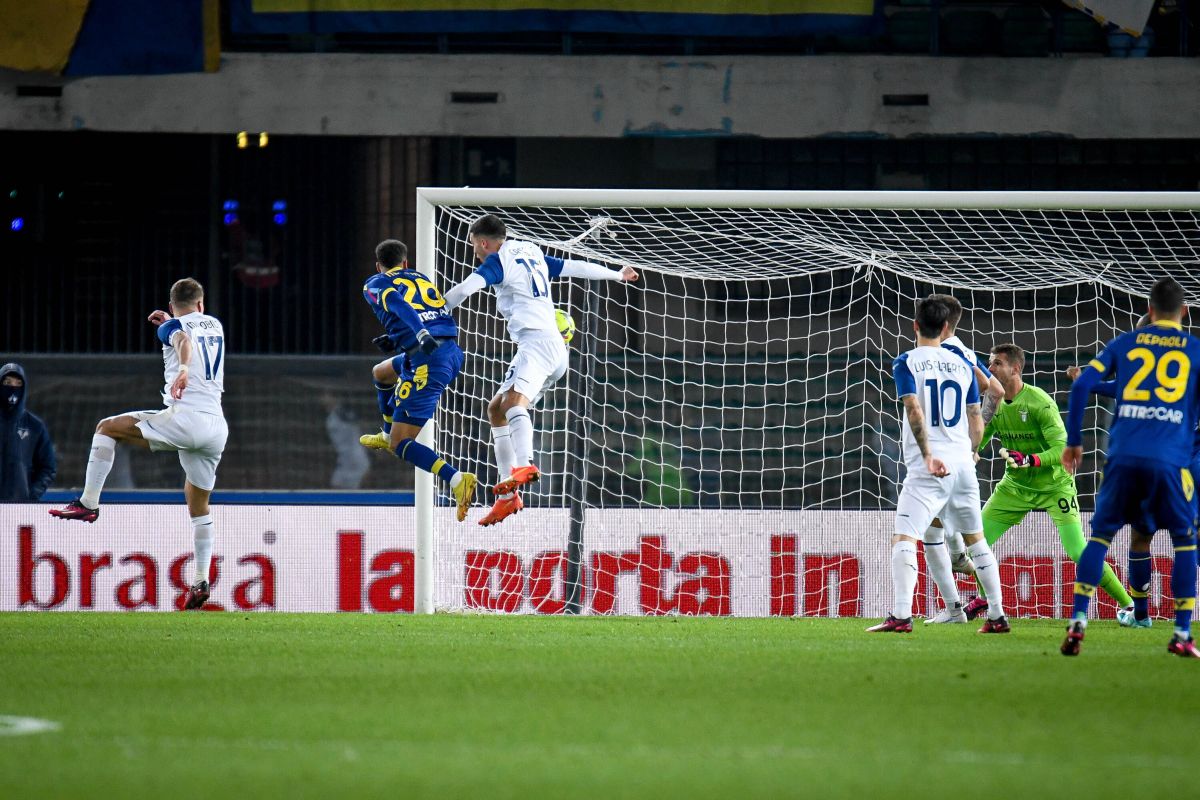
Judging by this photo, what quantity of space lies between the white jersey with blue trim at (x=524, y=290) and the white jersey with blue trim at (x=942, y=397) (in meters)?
2.26

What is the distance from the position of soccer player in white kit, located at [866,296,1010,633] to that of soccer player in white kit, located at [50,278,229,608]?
4.60 m

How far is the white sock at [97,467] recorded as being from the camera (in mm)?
9789

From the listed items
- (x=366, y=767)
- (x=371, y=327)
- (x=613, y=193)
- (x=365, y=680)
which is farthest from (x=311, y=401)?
(x=366, y=767)

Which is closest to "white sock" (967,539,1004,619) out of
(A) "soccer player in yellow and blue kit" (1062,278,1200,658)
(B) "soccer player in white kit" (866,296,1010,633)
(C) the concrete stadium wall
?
(B) "soccer player in white kit" (866,296,1010,633)

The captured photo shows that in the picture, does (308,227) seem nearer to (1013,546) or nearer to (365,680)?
(1013,546)

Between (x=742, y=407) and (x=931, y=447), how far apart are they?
5.23 m

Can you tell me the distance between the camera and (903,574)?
28.1 ft

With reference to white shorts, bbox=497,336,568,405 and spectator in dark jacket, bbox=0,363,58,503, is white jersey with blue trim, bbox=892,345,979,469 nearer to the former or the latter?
white shorts, bbox=497,336,568,405

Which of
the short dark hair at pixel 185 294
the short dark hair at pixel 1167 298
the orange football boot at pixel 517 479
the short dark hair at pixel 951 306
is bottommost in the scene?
the orange football boot at pixel 517 479

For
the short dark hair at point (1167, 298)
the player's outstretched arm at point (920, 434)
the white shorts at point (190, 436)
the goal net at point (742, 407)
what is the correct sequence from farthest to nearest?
the goal net at point (742, 407), the white shorts at point (190, 436), the player's outstretched arm at point (920, 434), the short dark hair at point (1167, 298)

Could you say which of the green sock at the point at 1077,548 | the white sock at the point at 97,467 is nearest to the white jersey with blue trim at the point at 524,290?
the white sock at the point at 97,467

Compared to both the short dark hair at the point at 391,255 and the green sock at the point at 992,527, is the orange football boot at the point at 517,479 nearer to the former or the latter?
the short dark hair at the point at 391,255

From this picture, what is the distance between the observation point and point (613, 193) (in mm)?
10227

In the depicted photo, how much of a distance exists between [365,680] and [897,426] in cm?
907
